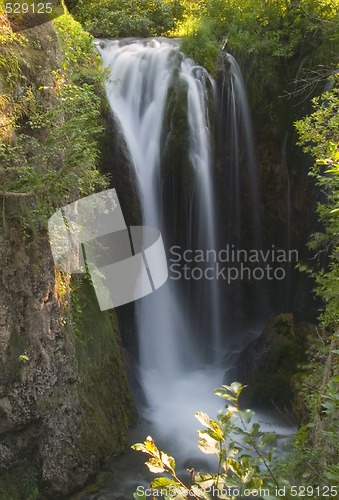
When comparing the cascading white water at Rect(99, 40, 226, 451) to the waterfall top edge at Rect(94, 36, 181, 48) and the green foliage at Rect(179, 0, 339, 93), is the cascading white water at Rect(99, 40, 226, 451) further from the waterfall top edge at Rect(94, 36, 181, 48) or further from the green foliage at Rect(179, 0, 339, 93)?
the green foliage at Rect(179, 0, 339, 93)

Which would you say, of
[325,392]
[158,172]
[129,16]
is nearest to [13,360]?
[325,392]

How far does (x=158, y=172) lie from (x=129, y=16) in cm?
552

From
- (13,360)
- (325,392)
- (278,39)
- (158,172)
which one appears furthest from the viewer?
(278,39)

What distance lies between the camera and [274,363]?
24.7 ft

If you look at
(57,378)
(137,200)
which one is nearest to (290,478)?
(57,378)

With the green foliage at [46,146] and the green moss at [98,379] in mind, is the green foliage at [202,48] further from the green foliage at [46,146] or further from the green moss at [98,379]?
the green moss at [98,379]

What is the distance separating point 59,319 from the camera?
5277mm

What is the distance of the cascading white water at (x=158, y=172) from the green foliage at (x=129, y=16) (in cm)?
263

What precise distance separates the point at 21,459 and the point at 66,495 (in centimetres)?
65

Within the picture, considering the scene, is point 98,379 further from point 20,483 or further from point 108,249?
point 108,249

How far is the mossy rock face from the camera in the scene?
24.0 feet

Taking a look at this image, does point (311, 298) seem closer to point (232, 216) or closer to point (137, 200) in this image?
point (232, 216)

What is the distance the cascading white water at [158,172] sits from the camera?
8.32 meters

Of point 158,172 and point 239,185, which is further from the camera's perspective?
point 239,185
